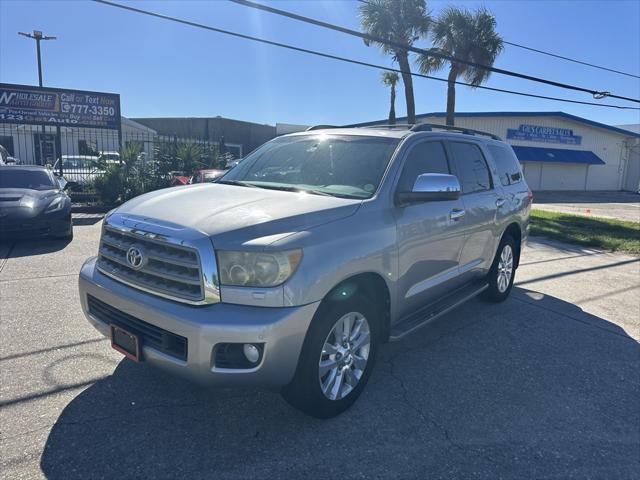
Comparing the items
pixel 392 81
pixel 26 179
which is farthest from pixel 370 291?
pixel 392 81

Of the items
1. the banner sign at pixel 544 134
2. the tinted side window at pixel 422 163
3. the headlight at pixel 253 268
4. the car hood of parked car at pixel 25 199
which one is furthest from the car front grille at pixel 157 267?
the banner sign at pixel 544 134

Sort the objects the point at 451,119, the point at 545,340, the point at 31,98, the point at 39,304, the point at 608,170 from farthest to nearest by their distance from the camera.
→ the point at 608,170
the point at 451,119
the point at 31,98
the point at 39,304
the point at 545,340

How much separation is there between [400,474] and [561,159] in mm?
37839

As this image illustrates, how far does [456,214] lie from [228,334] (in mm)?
2555

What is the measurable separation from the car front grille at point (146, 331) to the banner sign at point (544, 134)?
35557 mm

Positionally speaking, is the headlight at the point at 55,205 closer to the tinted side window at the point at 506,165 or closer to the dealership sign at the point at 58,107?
the tinted side window at the point at 506,165

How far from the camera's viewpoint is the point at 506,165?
583cm

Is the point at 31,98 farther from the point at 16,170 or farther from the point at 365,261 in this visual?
the point at 365,261

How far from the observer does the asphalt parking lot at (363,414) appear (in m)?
2.67

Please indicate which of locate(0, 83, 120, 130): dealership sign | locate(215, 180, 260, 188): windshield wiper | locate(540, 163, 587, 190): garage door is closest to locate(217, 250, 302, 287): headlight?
locate(215, 180, 260, 188): windshield wiper

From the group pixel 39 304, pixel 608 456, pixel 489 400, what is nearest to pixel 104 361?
pixel 39 304

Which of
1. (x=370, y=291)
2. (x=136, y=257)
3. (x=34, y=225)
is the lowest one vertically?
(x=34, y=225)

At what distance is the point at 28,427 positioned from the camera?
2.88m

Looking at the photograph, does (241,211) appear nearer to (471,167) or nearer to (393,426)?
(393,426)
